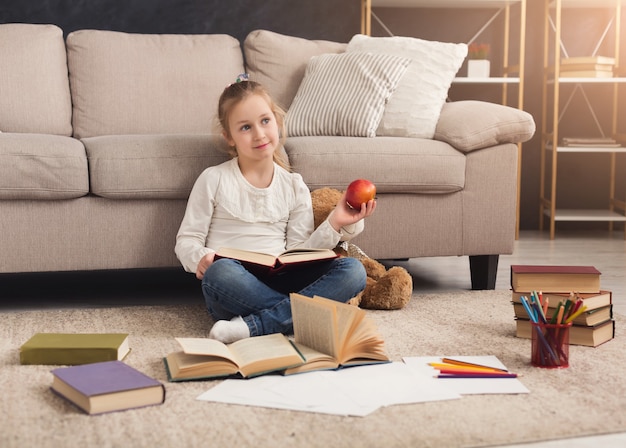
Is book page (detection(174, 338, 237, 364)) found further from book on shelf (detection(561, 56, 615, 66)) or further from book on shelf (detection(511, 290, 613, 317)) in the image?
book on shelf (detection(561, 56, 615, 66))

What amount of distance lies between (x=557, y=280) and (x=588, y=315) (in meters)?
0.12

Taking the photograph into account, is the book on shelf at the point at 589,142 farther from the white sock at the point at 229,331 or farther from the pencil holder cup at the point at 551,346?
the white sock at the point at 229,331

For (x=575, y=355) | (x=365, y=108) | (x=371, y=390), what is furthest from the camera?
(x=365, y=108)

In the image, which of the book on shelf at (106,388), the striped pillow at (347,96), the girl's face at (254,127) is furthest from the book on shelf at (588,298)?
the striped pillow at (347,96)

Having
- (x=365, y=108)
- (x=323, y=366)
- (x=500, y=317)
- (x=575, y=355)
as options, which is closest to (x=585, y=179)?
(x=365, y=108)

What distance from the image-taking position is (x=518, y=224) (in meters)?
4.13

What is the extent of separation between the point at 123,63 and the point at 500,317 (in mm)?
1690

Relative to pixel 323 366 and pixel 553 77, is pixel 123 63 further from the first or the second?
pixel 553 77

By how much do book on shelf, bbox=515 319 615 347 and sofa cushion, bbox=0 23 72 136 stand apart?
184 cm

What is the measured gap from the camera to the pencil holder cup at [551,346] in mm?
1695

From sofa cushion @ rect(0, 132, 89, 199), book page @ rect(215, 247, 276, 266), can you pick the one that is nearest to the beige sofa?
sofa cushion @ rect(0, 132, 89, 199)

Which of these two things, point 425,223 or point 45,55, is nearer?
point 425,223

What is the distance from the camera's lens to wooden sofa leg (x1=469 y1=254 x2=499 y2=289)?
261 centimetres

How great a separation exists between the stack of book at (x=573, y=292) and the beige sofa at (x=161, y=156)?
572 mm
